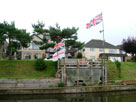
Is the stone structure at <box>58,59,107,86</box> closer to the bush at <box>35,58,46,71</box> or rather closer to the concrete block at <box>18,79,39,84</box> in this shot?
the concrete block at <box>18,79,39,84</box>

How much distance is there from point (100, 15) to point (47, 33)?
35.6 ft

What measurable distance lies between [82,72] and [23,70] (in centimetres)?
912

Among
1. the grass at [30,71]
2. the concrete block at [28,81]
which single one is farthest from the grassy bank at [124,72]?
the concrete block at [28,81]

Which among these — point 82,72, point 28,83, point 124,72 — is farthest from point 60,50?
point 124,72

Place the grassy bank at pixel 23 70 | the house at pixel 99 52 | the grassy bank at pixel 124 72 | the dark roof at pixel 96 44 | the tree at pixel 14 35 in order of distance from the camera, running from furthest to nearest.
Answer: the dark roof at pixel 96 44
the house at pixel 99 52
the grassy bank at pixel 124 72
the tree at pixel 14 35
the grassy bank at pixel 23 70

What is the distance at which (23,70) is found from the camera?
2223cm

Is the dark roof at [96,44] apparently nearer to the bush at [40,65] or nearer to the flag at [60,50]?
the bush at [40,65]

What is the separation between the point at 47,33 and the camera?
1064 inches

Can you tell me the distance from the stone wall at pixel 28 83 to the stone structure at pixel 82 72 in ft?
5.20

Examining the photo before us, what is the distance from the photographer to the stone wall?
693 inches

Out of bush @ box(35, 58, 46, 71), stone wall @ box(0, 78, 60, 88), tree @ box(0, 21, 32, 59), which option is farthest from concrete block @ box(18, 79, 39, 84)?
tree @ box(0, 21, 32, 59)

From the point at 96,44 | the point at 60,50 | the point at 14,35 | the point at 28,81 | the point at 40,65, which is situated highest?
the point at 96,44

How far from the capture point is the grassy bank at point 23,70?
2098 centimetres

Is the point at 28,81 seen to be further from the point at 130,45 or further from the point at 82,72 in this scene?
the point at 130,45
